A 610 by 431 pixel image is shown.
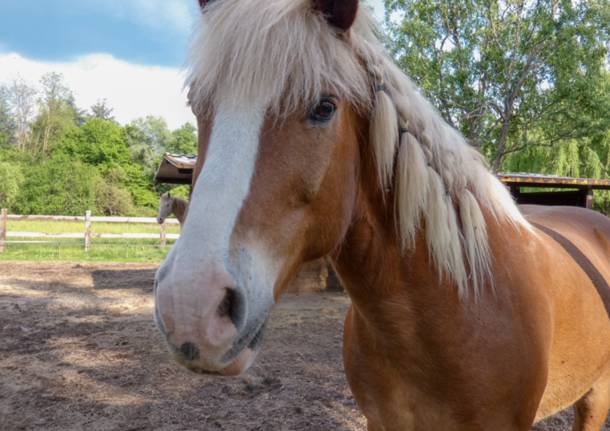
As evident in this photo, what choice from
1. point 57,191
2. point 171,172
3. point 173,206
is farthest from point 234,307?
point 57,191

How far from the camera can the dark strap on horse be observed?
225 centimetres

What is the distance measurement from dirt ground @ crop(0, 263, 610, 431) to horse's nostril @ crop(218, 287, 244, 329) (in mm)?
2839

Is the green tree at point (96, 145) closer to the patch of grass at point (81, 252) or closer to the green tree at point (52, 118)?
the green tree at point (52, 118)

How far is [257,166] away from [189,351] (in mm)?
467

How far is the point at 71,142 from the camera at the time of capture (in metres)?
41.0

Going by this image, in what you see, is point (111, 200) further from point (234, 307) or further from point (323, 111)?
point (234, 307)

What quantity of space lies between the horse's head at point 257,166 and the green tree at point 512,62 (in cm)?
1053

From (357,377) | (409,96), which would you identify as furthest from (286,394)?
(409,96)

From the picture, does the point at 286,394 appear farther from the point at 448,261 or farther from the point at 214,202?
the point at 214,202

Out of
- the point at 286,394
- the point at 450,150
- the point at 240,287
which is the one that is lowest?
the point at 286,394

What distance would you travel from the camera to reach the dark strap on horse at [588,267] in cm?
225

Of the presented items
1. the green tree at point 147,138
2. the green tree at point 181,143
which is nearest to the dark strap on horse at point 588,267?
the green tree at point 147,138

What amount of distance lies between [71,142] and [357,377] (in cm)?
4593

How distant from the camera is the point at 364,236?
4.74 feet
